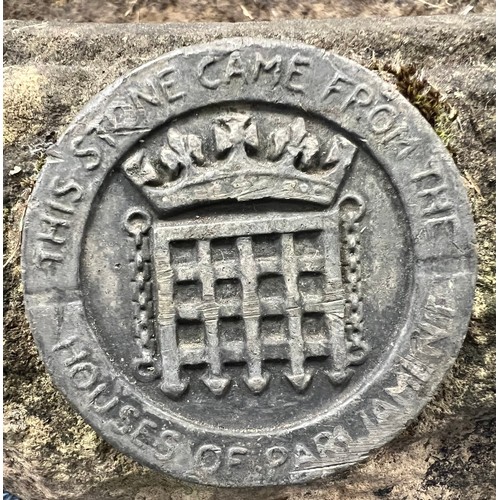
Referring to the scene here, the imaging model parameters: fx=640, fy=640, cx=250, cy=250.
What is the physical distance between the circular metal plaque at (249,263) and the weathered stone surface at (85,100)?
189 mm

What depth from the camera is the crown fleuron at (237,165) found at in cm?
146

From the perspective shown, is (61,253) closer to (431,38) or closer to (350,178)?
(350,178)

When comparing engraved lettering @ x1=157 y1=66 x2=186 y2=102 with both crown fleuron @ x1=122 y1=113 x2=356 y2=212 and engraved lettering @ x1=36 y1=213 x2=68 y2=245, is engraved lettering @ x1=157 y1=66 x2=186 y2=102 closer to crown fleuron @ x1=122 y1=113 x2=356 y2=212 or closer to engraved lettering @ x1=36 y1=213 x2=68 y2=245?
crown fleuron @ x1=122 y1=113 x2=356 y2=212

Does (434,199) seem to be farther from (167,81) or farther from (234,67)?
(167,81)

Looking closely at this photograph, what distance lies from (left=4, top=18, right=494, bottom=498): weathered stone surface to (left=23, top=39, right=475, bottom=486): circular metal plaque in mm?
189

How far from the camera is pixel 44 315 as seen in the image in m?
1.48

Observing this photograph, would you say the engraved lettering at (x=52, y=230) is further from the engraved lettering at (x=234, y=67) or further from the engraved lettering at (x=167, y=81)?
the engraved lettering at (x=234, y=67)

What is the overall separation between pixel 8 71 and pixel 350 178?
35.1 inches

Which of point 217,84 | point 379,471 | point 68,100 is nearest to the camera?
point 217,84

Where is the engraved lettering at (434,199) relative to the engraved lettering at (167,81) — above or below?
below

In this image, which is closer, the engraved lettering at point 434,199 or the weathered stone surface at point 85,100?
the engraved lettering at point 434,199

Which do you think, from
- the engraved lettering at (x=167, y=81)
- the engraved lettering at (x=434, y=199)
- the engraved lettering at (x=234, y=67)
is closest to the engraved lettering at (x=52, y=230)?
the engraved lettering at (x=167, y=81)

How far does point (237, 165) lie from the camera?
1.46 metres

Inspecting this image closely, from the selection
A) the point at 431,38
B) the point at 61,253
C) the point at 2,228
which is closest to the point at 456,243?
the point at 431,38
